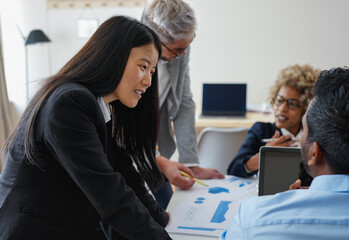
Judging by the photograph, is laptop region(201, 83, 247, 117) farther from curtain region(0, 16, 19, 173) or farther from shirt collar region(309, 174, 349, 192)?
shirt collar region(309, 174, 349, 192)

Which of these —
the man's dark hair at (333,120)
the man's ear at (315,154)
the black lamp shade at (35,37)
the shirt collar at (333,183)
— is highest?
the black lamp shade at (35,37)

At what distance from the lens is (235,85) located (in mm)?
3402

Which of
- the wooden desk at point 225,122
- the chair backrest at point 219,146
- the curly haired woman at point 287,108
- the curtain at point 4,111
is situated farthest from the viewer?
the curtain at point 4,111

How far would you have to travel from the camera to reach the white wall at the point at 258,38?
4062 mm

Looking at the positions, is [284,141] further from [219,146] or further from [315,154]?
[315,154]

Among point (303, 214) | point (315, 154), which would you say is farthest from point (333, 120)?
point (303, 214)

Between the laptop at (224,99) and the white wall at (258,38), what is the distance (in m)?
0.87

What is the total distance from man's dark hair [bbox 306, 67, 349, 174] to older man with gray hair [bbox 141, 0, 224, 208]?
0.81 meters

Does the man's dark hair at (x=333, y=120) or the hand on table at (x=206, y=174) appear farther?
the hand on table at (x=206, y=174)

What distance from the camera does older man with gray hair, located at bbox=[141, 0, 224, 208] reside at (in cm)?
147

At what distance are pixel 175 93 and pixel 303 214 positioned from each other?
1.20 meters

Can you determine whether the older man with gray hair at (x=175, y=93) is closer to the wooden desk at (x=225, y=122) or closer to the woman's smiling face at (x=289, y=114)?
the woman's smiling face at (x=289, y=114)

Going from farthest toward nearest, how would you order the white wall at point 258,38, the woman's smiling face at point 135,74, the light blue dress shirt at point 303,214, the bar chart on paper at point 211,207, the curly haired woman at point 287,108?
the white wall at point 258,38 < the curly haired woman at point 287,108 < the bar chart on paper at point 211,207 < the woman's smiling face at point 135,74 < the light blue dress shirt at point 303,214

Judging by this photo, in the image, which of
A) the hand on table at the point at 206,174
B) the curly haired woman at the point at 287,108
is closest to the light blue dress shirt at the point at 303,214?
the hand on table at the point at 206,174
